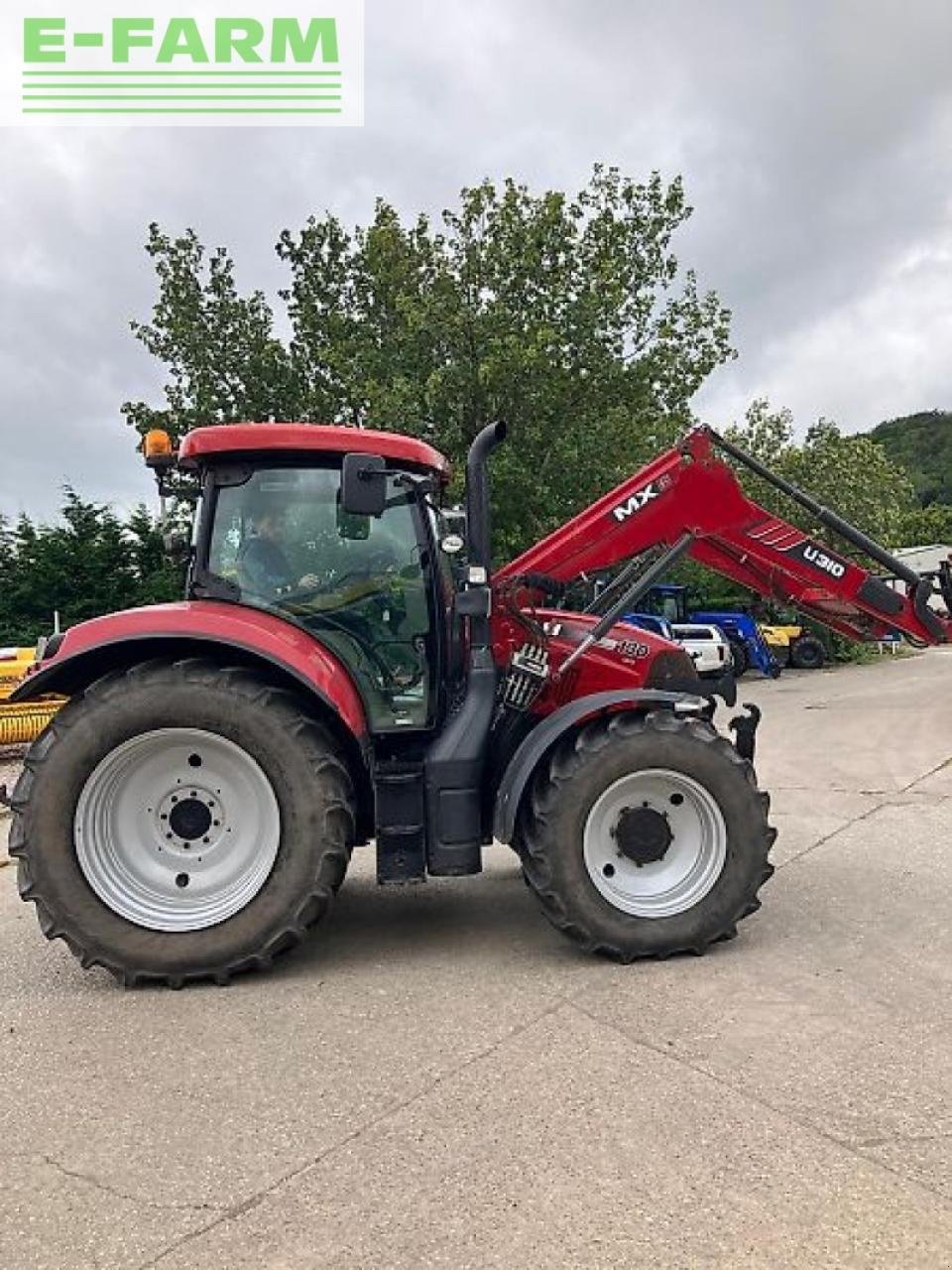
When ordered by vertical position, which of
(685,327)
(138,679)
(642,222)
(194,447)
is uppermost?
(642,222)

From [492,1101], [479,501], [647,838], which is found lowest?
[492,1101]

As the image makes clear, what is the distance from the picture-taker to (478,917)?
16.6 feet

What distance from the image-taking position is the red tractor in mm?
4188

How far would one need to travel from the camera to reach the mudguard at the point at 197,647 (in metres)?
4.21

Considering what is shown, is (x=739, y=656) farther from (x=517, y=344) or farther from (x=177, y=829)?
(x=177, y=829)

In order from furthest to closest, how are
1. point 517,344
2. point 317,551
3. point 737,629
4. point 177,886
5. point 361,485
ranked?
point 737,629, point 517,344, point 317,551, point 177,886, point 361,485

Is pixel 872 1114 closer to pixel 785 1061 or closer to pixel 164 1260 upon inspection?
pixel 785 1061

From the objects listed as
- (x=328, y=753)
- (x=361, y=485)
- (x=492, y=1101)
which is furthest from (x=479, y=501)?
(x=492, y=1101)

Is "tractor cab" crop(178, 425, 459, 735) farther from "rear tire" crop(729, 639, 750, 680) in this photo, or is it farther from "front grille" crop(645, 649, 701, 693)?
"rear tire" crop(729, 639, 750, 680)

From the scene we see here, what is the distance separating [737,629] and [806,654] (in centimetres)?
399

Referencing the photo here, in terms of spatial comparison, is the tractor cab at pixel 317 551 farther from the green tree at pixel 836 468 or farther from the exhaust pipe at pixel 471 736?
the green tree at pixel 836 468

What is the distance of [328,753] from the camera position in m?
4.28

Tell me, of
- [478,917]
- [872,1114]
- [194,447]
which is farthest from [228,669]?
[872,1114]

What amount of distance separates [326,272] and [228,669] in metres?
20.0
